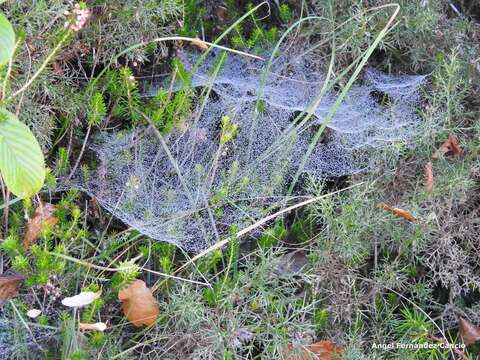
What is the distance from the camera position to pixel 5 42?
5.04 feet

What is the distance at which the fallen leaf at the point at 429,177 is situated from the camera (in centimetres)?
219

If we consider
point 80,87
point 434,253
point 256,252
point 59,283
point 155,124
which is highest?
point 80,87

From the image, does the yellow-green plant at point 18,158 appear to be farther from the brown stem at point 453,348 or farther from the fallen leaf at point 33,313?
the brown stem at point 453,348

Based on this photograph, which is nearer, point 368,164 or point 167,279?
point 167,279

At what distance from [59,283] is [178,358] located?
441 mm

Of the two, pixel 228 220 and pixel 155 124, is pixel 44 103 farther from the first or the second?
pixel 228 220

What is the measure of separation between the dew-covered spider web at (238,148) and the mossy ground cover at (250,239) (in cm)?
7

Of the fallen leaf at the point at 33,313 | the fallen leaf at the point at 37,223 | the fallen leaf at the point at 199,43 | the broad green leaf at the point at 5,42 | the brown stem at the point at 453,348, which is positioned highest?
the broad green leaf at the point at 5,42

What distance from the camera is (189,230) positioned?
2.09 meters

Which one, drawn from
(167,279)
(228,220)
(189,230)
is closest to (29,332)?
(167,279)

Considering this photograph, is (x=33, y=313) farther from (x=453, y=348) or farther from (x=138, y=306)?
(x=453, y=348)

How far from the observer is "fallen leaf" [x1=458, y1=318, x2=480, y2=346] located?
212 centimetres

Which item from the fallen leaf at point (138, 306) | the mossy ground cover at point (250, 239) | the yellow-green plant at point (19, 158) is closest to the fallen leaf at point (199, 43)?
the mossy ground cover at point (250, 239)

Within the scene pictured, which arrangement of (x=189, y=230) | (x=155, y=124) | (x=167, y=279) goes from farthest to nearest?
(x=155, y=124)
(x=189, y=230)
(x=167, y=279)
